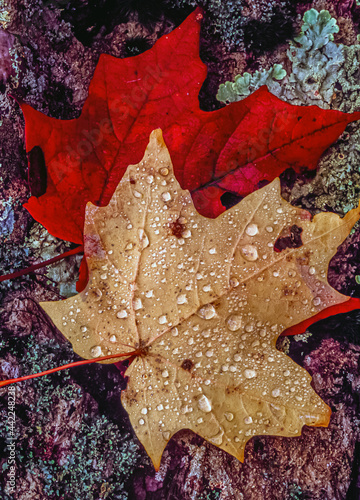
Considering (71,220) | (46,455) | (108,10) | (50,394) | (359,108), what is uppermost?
(108,10)

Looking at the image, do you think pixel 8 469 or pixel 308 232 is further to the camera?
pixel 8 469

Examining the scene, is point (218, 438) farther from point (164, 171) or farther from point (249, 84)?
point (249, 84)

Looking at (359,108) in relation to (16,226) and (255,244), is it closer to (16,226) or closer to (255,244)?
(255,244)

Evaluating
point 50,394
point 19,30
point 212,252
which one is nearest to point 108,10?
point 19,30

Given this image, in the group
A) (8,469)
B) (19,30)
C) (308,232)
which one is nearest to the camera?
(308,232)

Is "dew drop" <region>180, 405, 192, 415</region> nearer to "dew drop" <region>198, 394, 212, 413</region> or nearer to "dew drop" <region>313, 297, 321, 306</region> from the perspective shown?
"dew drop" <region>198, 394, 212, 413</region>

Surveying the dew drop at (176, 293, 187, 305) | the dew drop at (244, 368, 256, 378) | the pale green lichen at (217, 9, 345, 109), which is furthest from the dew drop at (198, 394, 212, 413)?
the pale green lichen at (217, 9, 345, 109)

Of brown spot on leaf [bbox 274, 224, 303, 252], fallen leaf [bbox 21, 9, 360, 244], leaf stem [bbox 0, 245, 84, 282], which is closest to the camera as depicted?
brown spot on leaf [bbox 274, 224, 303, 252]
